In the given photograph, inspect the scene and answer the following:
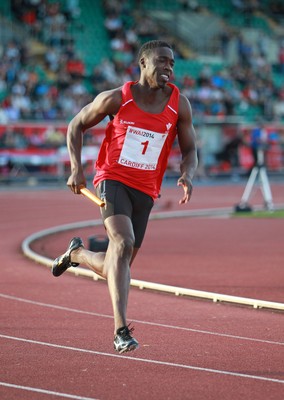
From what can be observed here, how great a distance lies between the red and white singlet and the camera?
281 inches

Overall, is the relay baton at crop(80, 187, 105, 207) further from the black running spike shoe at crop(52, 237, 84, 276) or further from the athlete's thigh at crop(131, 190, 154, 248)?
the black running spike shoe at crop(52, 237, 84, 276)

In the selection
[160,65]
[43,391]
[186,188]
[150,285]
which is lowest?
[43,391]

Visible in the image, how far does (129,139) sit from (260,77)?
3139 cm

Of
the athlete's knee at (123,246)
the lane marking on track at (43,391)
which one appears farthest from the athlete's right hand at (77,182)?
the lane marking on track at (43,391)

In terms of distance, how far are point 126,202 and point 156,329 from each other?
1513mm

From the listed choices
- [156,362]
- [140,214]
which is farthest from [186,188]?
[156,362]

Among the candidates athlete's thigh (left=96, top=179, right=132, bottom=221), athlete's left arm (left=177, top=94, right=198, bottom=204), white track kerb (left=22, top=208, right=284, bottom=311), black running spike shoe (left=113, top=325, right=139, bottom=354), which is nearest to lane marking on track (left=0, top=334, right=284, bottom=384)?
black running spike shoe (left=113, top=325, right=139, bottom=354)

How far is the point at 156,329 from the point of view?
26.8ft

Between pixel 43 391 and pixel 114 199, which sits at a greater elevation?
pixel 114 199

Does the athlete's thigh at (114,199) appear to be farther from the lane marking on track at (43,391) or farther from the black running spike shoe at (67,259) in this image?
the lane marking on track at (43,391)

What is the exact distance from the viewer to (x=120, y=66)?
3353 cm

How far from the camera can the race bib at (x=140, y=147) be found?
7141 mm

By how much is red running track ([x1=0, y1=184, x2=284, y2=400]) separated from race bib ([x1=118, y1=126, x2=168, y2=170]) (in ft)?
4.48

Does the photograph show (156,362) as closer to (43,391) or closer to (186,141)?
(43,391)
